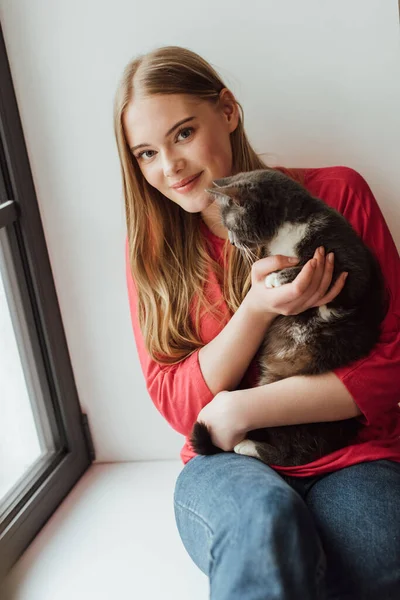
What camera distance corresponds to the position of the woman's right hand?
124cm

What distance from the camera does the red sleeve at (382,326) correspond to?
4.42ft

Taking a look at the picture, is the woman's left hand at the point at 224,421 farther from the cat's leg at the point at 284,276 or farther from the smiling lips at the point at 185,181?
the smiling lips at the point at 185,181

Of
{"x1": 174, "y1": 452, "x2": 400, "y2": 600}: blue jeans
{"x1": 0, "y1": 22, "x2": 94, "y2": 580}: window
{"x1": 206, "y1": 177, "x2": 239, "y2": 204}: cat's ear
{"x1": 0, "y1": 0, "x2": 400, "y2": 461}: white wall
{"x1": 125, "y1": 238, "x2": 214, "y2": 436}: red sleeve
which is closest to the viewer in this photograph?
{"x1": 174, "y1": 452, "x2": 400, "y2": 600}: blue jeans

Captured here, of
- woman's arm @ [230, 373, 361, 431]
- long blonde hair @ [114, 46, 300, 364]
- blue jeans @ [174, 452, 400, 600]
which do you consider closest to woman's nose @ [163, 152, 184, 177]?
long blonde hair @ [114, 46, 300, 364]

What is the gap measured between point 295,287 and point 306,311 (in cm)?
11

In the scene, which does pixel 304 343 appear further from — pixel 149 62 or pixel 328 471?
pixel 149 62

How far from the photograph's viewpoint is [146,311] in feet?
5.11

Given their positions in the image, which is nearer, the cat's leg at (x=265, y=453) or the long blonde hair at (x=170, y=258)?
the cat's leg at (x=265, y=453)

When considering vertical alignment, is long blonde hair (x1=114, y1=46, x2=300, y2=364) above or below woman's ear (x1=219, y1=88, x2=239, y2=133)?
below

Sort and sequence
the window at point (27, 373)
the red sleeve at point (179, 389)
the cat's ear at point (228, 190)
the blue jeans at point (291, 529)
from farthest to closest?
the window at point (27, 373) < the red sleeve at point (179, 389) < the cat's ear at point (228, 190) < the blue jeans at point (291, 529)

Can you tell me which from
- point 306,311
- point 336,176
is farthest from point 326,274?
point 336,176

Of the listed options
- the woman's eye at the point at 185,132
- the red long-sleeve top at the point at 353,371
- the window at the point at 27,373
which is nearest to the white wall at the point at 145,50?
the window at the point at 27,373

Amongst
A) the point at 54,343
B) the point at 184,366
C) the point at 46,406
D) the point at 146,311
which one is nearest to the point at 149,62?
the point at 146,311

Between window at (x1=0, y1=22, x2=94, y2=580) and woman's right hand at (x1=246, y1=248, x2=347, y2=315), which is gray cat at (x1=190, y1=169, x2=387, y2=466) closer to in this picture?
woman's right hand at (x1=246, y1=248, x2=347, y2=315)
